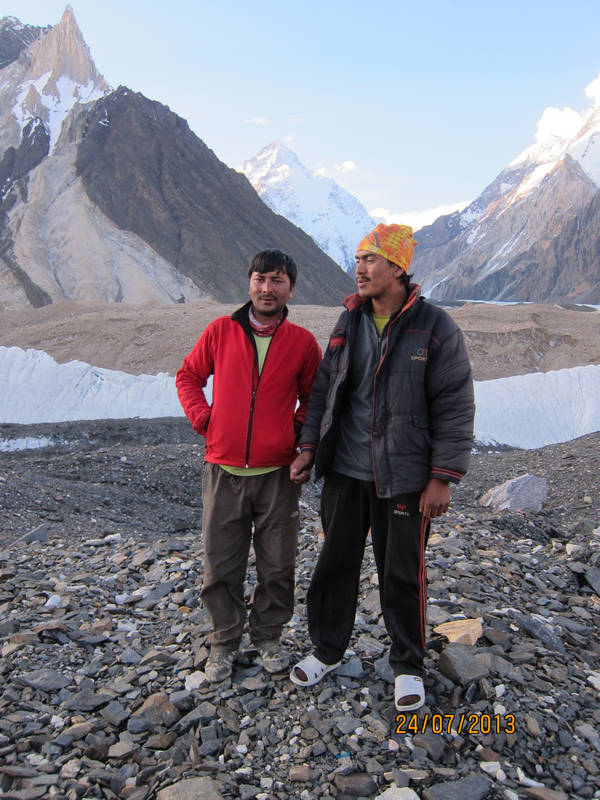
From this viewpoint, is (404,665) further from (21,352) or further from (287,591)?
(21,352)

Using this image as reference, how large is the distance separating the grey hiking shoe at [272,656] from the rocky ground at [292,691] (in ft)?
0.17

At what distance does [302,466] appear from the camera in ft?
10.1

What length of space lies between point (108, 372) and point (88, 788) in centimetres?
1939

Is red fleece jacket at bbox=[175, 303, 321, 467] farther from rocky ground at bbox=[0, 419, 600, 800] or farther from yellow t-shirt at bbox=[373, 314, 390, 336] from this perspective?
rocky ground at bbox=[0, 419, 600, 800]

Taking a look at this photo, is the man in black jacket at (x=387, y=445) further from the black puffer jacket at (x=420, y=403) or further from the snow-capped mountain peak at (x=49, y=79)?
the snow-capped mountain peak at (x=49, y=79)

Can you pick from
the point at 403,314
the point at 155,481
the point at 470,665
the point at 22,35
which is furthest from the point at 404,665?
the point at 22,35

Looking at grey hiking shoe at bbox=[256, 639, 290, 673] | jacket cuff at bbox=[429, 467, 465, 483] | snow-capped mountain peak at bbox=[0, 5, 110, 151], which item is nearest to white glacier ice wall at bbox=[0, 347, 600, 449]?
grey hiking shoe at bbox=[256, 639, 290, 673]

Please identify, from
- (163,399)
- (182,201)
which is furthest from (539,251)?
(163,399)

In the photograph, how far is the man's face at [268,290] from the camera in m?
3.22

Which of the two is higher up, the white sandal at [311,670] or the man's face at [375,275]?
the man's face at [375,275]

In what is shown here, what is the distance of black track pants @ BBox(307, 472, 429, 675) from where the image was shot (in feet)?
9.53

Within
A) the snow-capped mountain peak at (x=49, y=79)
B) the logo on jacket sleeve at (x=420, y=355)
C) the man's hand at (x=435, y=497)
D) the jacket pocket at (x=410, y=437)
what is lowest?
the man's hand at (x=435, y=497)

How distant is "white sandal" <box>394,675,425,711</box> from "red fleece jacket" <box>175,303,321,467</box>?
114 centimetres

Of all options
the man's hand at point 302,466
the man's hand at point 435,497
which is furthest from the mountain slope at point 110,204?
the man's hand at point 435,497
